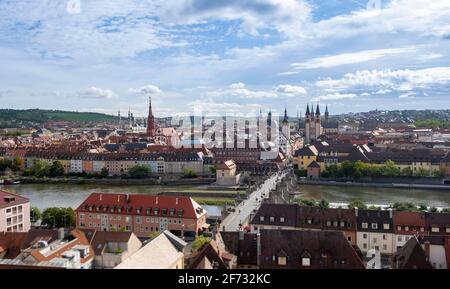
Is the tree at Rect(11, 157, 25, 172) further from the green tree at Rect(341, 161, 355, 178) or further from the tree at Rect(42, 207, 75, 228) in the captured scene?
the green tree at Rect(341, 161, 355, 178)

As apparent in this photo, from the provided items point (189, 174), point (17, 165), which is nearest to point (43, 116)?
point (17, 165)

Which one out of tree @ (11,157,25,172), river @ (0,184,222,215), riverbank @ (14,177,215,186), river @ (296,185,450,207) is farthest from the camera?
tree @ (11,157,25,172)

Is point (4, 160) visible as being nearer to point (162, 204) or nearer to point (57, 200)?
point (57, 200)

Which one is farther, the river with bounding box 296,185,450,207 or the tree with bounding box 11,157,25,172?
the tree with bounding box 11,157,25,172

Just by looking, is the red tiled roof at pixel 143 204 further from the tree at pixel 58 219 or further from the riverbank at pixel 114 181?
the riverbank at pixel 114 181

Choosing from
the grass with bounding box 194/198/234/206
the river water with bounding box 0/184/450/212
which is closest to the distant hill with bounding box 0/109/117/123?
the river water with bounding box 0/184/450/212

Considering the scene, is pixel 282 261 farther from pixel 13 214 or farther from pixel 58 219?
pixel 13 214

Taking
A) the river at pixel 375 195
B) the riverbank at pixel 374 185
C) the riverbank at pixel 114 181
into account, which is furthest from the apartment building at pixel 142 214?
the riverbank at pixel 374 185
